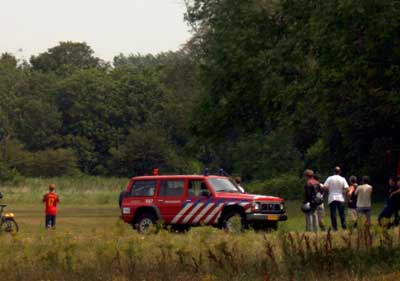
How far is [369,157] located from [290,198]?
41.9 feet

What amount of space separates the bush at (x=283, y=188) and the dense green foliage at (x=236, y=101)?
60.6 inches

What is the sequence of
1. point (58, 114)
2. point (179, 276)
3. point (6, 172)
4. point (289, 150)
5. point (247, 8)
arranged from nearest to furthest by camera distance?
point (179, 276)
point (247, 8)
point (289, 150)
point (6, 172)
point (58, 114)

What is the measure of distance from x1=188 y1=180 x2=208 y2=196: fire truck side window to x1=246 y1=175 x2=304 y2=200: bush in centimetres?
3427

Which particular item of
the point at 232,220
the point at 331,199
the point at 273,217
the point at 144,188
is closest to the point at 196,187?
the point at 144,188

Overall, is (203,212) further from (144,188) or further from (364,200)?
(364,200)

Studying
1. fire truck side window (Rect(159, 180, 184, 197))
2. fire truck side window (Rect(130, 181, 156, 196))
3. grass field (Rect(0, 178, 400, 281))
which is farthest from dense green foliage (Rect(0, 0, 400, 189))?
grass field (Rect(0, 178, 400, 281))

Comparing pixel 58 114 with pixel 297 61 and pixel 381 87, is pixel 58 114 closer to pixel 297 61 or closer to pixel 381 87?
pixel 297 61

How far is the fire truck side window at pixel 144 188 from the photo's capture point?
33469 millimetres

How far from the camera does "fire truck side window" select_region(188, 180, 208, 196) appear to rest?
3278 centimetres

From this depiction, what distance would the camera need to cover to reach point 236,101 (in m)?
50.2

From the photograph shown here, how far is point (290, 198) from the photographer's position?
67062 millimetres

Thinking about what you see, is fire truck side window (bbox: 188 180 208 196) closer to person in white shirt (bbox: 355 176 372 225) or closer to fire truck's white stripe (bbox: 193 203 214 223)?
fire truck's white stripe (bbox: 193 203 214 223)

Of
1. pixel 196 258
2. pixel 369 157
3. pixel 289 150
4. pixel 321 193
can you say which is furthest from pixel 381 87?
pixel 289 150

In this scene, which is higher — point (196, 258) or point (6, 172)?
point (6, 172)
